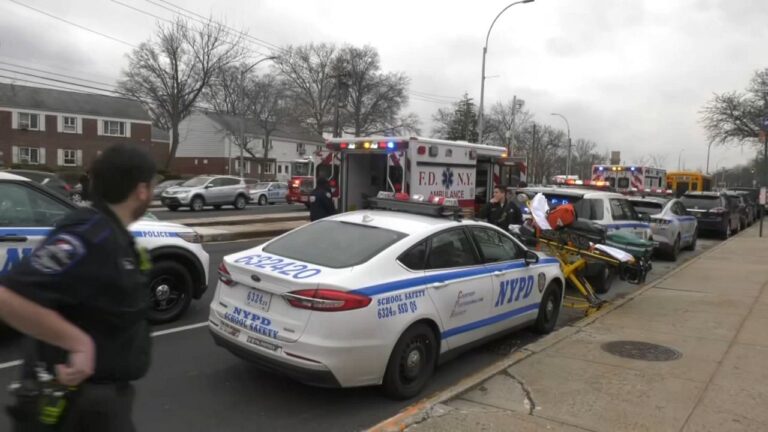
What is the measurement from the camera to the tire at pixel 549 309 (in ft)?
22.2

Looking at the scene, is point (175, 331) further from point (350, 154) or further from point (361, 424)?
point (350, 154)

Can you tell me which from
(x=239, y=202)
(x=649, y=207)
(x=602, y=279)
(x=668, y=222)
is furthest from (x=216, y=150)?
(x=602, y=279)

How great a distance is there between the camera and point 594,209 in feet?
36.2

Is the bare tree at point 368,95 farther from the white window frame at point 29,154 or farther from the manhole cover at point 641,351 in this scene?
the manhole cover at point 641,351

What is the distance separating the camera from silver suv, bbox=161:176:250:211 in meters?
25.9

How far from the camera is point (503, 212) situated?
30.5 feet

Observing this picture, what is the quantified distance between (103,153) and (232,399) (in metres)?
3.12

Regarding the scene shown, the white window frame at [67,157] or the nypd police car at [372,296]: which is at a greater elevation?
the white window frame at [67,157]

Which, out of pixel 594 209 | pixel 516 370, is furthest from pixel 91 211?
pixel 594 209

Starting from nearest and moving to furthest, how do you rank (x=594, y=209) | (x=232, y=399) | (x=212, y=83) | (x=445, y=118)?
(x=232, y=399) → (x=594, y=209) → (x=212, y=83) → (x=445, y=118)

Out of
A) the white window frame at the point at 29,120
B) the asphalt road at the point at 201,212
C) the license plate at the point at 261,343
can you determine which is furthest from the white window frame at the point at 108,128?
the license plate at the point at 261,343

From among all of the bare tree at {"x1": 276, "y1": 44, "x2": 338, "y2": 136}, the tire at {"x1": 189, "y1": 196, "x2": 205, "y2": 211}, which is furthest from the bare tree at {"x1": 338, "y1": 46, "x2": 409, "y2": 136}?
the tire at {"x1": 189, "y1": 196, "x2": 205, "y2": 211}

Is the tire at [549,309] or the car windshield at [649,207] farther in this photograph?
the car windshield at [649,207]

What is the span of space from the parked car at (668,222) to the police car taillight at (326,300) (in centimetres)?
1104
